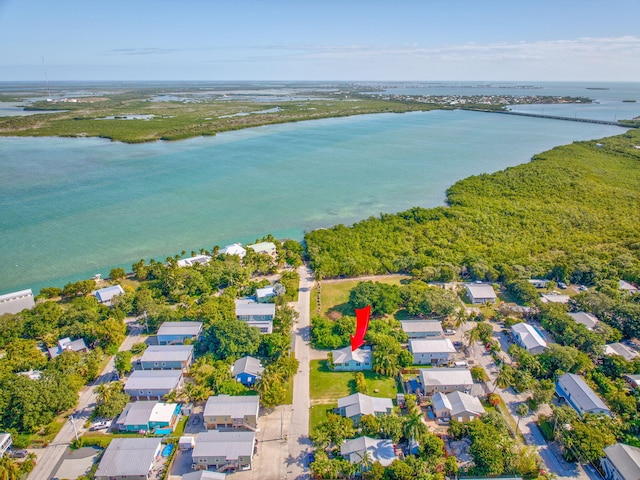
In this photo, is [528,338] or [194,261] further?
[194,261]

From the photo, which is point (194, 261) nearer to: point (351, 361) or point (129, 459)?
point (351, 361)

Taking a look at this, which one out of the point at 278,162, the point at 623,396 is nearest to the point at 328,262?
the point at 623,396

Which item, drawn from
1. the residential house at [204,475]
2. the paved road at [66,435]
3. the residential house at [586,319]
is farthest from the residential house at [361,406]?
the residential house at [586,319]

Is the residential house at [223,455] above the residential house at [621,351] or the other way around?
the other way around

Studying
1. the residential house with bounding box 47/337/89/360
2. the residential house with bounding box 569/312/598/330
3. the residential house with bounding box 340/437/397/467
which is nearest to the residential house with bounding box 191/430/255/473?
the residential house with bounding box 340/437/397/467

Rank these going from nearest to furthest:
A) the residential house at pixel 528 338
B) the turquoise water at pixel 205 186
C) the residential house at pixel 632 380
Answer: the residential house at pixel 632 380 < the residential house at pixel 528 338 < the turquoise water at pixel 205 186

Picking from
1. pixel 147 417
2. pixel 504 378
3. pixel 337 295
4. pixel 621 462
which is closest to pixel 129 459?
pixel 147 417

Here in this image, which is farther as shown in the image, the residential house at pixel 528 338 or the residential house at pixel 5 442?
the residential house at pixel 528 338

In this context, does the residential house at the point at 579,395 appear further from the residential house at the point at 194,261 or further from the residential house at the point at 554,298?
the residential house at the point at 194,261
